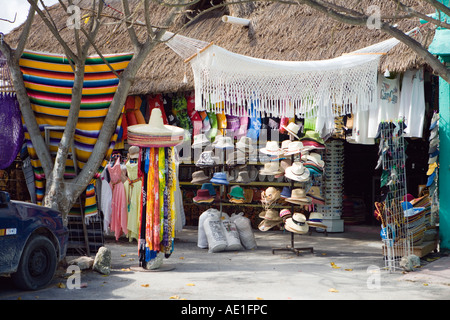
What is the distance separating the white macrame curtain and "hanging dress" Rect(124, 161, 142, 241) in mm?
2040

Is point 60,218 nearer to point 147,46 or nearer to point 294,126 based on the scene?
point 147,46

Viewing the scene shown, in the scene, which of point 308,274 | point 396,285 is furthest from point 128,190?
point 396,285

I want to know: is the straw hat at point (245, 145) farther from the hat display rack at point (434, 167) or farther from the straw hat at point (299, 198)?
the hat display rack at point (434, 167)

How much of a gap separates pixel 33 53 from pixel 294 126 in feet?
13.6

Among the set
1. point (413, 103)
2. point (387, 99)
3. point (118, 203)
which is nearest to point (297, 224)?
point (387, 99)

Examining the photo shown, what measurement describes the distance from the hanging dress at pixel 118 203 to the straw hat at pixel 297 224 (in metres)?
2.73

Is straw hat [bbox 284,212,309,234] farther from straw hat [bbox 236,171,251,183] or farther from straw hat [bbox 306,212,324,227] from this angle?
straw hat [bbox 236,171,251,183]

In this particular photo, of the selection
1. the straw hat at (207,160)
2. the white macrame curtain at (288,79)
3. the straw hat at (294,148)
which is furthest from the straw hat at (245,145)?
the white macrame curtain at (288,79)

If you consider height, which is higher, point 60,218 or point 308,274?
point 60,218

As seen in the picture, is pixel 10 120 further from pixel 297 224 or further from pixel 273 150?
pixel 297 224

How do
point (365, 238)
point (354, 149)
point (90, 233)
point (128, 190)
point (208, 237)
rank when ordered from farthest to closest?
point (354, 149) → point (365, 238) → point (128, 190) → point (208, 237) → point (90, 233)

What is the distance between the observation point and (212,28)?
38.5ft

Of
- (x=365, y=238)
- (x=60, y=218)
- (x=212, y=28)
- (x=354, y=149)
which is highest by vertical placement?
(x=212, y=28)

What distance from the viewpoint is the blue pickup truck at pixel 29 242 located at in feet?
18.6
